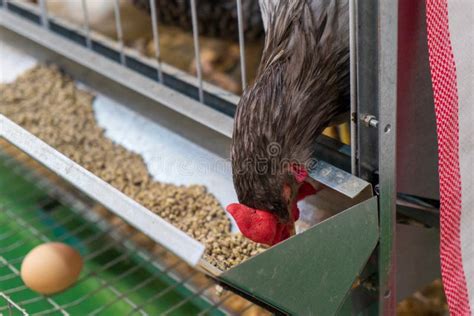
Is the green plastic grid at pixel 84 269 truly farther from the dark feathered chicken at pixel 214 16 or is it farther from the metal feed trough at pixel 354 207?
the dark feathered chicken at pixel 214 16

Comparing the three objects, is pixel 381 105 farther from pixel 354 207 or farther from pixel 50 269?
pixel 50 269

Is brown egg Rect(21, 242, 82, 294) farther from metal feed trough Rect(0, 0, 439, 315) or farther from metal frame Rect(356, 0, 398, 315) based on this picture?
metal frame Rect(356, 0, 398, 315)

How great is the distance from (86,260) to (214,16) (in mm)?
1132

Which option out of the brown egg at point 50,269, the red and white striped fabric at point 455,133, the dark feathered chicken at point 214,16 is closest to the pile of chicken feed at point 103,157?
the brown egg at point 50,269

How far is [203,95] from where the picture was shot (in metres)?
1.60

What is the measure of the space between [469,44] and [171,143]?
28.6 inches

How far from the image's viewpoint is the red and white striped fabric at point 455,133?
105 cm

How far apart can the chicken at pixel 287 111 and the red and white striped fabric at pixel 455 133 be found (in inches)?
9.3

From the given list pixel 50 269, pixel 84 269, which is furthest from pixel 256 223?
pixel 84 269

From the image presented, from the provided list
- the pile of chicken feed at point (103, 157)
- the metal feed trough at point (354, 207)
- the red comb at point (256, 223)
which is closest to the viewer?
the metal feed trough at point (354, 207)

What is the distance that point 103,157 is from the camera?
168cm

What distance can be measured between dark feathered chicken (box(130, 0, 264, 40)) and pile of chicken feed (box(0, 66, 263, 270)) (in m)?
0.73

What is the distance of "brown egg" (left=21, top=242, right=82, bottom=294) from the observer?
58.8 inches

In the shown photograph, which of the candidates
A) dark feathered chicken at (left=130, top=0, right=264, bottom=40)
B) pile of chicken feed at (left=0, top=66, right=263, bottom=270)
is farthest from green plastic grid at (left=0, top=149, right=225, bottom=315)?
dark feathered chicken at (left=130, top=0, right=264, bottom=40)
